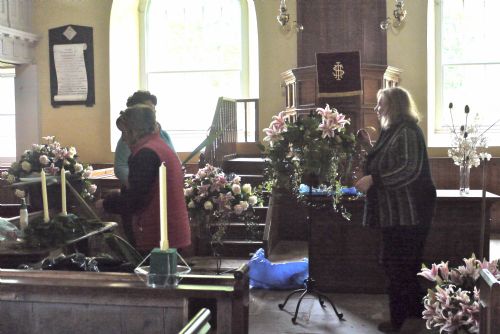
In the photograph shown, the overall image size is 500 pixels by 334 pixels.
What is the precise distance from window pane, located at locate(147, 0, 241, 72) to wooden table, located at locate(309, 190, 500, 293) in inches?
227

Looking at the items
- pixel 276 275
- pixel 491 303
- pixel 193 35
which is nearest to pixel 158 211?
pixel 491 303

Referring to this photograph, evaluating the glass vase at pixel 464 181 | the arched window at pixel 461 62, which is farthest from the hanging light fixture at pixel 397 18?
the glass vase at pixel 464 181

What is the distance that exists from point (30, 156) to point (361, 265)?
276cm

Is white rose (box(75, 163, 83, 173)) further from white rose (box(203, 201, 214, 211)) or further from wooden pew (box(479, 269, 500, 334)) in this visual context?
wooden pew (box(479, 269, 500, 334))

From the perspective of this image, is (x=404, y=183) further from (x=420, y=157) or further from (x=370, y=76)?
(x=370, y=76)

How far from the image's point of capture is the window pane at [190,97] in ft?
35.1

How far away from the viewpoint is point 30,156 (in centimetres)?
504

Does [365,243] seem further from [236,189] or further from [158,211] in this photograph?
[158,211]

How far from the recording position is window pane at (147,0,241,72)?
1059 centimetres

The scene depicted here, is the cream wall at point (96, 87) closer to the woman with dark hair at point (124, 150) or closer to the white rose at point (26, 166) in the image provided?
the white rose at point (26, 166)

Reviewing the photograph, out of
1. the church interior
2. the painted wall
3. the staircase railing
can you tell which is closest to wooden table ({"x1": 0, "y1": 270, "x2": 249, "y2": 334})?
the church interior


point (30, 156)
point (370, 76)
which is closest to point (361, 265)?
point (30, 156)

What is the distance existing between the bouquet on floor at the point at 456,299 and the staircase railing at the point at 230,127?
5.33 meters

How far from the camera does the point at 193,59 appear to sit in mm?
10773
